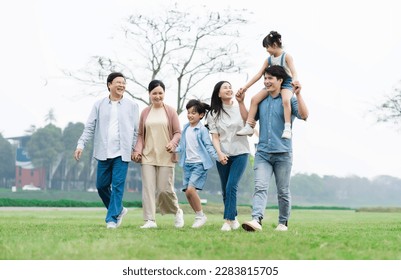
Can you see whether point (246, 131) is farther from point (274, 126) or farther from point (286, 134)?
point (286, 134)

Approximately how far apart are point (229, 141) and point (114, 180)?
1.66 m

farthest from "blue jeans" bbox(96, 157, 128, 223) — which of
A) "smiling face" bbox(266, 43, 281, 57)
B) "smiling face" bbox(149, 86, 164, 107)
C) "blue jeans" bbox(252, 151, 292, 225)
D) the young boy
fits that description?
"smiling face" bbox(266, 43, 281, 57)

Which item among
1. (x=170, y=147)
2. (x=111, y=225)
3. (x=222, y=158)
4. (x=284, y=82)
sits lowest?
(x=111, y=225)

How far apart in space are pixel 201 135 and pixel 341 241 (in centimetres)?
269

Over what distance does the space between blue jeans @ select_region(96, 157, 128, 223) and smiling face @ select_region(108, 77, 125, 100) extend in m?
0.88

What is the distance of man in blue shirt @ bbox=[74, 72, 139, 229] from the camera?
8594mm

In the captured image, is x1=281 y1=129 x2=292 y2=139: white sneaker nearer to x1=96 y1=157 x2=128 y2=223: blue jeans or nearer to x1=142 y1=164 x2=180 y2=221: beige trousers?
x1=142 y1=164 x2=180 y2=221: beige trousers

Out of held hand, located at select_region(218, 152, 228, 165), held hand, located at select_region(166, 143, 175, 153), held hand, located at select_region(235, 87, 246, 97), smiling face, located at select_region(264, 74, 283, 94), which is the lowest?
held hand, located at select_region(218, 152, 228, 165)

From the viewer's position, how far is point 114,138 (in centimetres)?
866

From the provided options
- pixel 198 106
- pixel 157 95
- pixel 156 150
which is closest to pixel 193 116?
pixel 198 106

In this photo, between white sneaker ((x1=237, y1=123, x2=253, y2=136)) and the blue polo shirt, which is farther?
white sneaker ((x1=237, y1=123, x2=253, y2=136))

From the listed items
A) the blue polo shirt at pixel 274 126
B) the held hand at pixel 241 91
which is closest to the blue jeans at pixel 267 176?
the blue polo shirt at pixel 274 126
